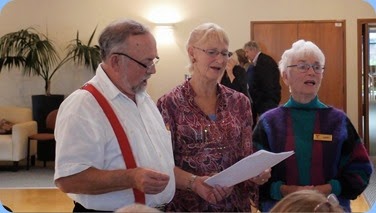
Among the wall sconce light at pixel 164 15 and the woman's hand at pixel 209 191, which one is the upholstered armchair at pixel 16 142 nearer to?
the wall sconce light at pixel 164 15

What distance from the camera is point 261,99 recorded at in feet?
21.7

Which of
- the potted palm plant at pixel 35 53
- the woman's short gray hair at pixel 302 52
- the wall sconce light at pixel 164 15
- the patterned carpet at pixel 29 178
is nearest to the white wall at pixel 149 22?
the wall sconce light at pixel 164 15

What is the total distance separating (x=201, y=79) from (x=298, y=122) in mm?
450

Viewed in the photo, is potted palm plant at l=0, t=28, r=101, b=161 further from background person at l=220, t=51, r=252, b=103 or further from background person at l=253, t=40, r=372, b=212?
background person at l=253, t=40, r=372, b=212

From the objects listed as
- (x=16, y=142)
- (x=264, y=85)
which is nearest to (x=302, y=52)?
(x=264, y=85)

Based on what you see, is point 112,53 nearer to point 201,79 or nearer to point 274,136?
point 201,79

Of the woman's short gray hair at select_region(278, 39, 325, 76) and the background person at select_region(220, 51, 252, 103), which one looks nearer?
the woman's short gray hair at select_region(278, 39, 325, 76)

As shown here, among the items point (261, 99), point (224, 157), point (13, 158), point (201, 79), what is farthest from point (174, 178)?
point (13, 158)

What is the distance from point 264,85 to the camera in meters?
6.58

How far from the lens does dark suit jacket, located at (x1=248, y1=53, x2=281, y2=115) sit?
258 inches

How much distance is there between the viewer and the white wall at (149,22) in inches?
330

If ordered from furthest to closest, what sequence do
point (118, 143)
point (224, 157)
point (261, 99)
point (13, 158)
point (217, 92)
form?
point (13, 158) → point (261, 99) → point (217, 92) → point (224, 157) → point (118, 143)

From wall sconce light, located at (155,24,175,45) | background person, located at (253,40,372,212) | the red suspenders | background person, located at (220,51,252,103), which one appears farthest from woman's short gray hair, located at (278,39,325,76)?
Result: wall sconce light, located at (155,24,175,45)

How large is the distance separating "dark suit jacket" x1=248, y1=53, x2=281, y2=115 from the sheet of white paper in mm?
4724
